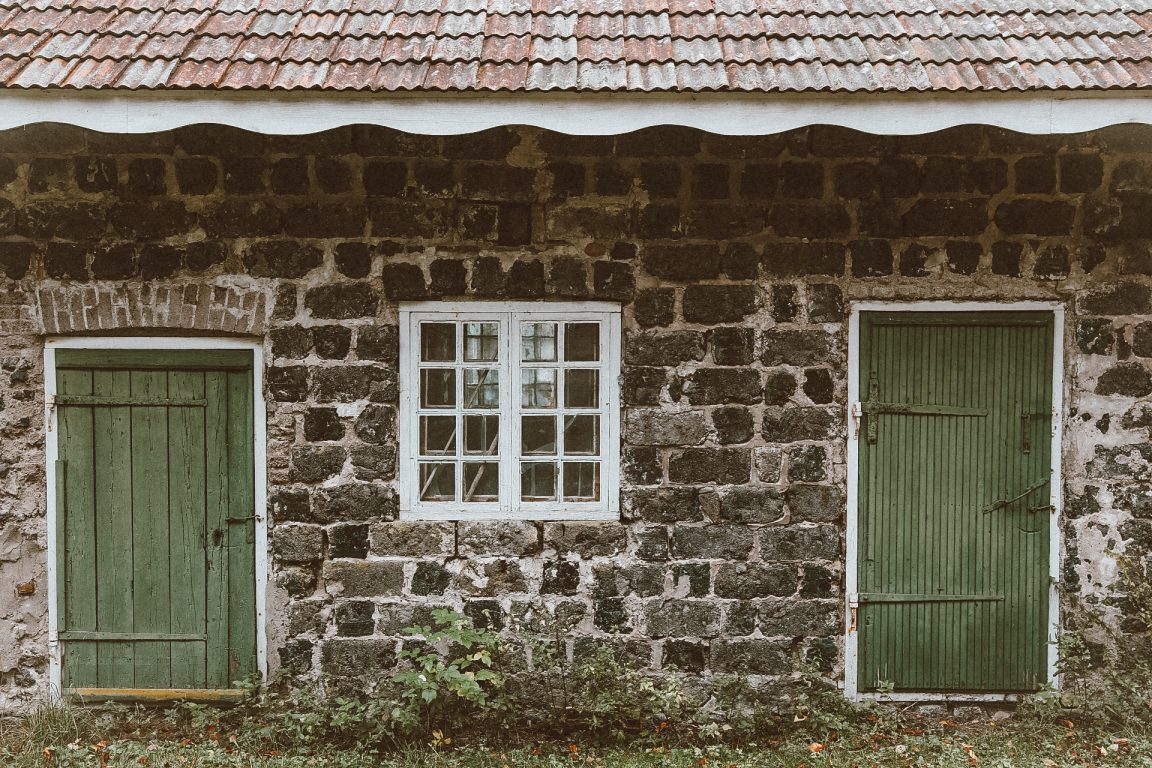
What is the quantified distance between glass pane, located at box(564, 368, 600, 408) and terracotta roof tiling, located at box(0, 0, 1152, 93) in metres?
1.52

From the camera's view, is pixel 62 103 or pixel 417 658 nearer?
pixel 62 103

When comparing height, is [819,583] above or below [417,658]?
above

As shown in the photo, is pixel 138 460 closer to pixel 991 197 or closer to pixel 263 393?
pixel 263 393

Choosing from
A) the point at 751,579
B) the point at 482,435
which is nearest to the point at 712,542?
the point at 751,579

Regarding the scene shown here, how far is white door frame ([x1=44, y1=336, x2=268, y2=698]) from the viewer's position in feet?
14.0

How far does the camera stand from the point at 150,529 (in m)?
4.35

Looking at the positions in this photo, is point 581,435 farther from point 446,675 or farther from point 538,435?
point 446,675

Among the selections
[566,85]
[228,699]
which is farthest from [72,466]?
[566,85]

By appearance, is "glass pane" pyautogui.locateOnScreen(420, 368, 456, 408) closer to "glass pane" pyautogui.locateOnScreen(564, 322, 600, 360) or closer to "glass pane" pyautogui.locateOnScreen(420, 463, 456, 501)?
"glass pane" pyautogui.locateOnScreen(420, 463, 456, 501)

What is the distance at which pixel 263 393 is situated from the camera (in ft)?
14.1

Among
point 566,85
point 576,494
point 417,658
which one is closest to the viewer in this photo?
point 566,85

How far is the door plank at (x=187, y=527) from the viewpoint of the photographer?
4.31m

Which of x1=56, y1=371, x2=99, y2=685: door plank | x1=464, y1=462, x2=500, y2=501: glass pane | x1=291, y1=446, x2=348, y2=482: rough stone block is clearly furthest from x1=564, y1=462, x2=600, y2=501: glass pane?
x1=56, y1=371, x2=99, y2=685: door plank

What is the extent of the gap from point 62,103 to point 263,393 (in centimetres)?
158
